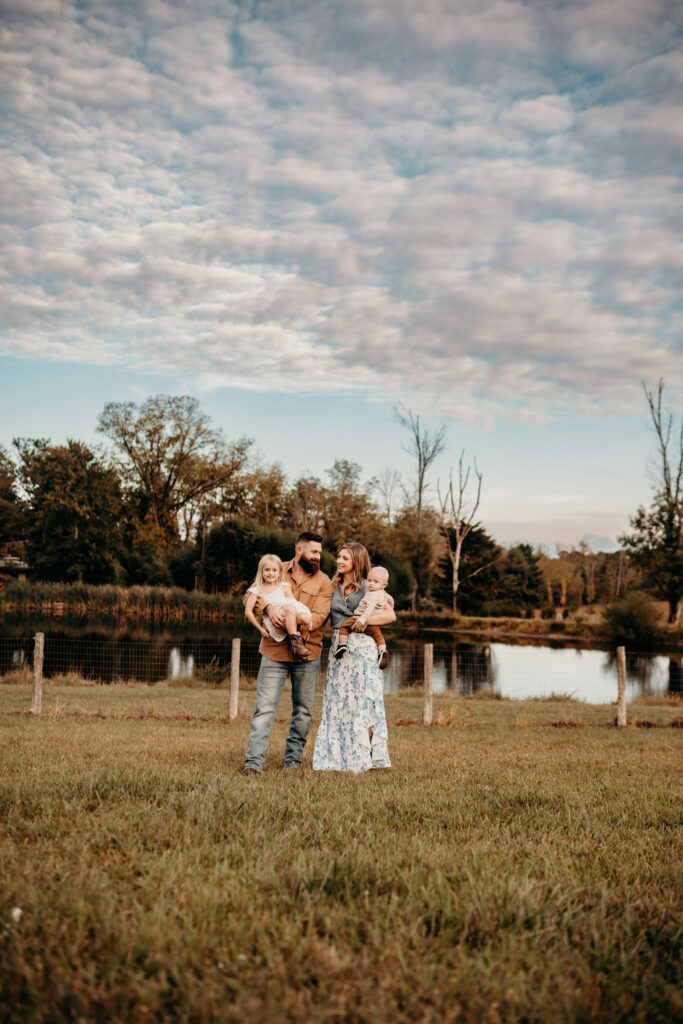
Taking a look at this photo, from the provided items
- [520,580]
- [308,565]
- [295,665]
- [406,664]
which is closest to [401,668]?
[406,664]

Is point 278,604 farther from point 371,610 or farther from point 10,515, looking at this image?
point 10,515

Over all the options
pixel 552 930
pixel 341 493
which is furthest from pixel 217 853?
pixel 341 493

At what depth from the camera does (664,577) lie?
44312 millimetres

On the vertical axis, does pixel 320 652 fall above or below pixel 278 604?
below

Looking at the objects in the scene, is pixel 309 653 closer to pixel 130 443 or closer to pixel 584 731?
pixel 584 731

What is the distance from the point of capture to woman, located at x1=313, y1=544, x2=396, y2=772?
6.52m

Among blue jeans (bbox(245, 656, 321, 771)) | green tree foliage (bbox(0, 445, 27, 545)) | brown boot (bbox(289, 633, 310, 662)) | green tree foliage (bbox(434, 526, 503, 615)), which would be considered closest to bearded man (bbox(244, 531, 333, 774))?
blue jeans (bbox(245, 656, 321, 771))

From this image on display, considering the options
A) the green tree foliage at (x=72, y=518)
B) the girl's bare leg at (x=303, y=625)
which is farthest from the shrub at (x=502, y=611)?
the girl's bare leg at (x=303, y=625)

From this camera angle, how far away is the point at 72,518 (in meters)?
52.4

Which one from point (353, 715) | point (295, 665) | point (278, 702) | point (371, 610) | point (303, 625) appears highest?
point (371, 610)

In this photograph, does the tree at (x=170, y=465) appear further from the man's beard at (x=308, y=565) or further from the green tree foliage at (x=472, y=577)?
the man's beard at (x=308, y=565)

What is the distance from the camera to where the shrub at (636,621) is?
118 ft

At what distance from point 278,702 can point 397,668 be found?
19.2m

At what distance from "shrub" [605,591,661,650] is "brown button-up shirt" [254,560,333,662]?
1303 inches
